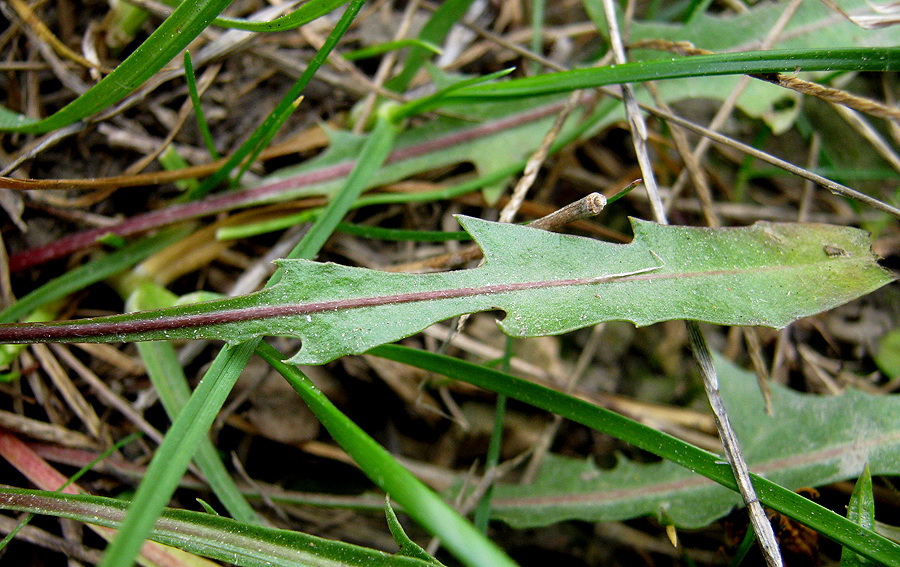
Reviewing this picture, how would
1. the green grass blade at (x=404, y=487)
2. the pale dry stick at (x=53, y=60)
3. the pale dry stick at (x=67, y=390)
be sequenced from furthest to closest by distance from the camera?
the pale dry stick at (x=53, y=60), the pale dry stick at (x=67, y=390), the green grass blade at (x=404, y=487)

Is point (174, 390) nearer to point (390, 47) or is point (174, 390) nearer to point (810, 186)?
point (390, 47)

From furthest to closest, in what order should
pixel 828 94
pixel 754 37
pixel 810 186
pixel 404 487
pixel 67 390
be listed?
1. pixel 810 186
2. pixel 754 37
3. pixel 67 390
4. pixel 828 94
5. pixel 404 487

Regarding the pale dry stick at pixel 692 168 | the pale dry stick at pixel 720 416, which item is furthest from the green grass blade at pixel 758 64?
the pale dry stick at pixel 692 168

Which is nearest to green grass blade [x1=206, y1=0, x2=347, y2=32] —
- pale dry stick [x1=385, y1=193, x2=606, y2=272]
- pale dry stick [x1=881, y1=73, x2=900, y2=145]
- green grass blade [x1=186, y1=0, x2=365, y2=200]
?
green grass blade [x1=186, y1=0, x2=365, y2=200]

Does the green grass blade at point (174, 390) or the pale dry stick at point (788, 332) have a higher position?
the pale dry stick at point (788, 332)

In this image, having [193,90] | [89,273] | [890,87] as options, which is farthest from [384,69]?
[890,87]

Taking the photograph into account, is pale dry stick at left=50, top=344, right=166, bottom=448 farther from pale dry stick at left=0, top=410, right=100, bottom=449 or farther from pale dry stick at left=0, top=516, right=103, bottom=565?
pale dry stick at left=0, top=516, right=103, bottom=565

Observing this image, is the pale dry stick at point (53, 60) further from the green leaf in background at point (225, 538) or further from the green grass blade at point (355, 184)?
the green leaf in background at point (225, 538)

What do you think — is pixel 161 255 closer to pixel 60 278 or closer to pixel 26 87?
pixel 60 278
